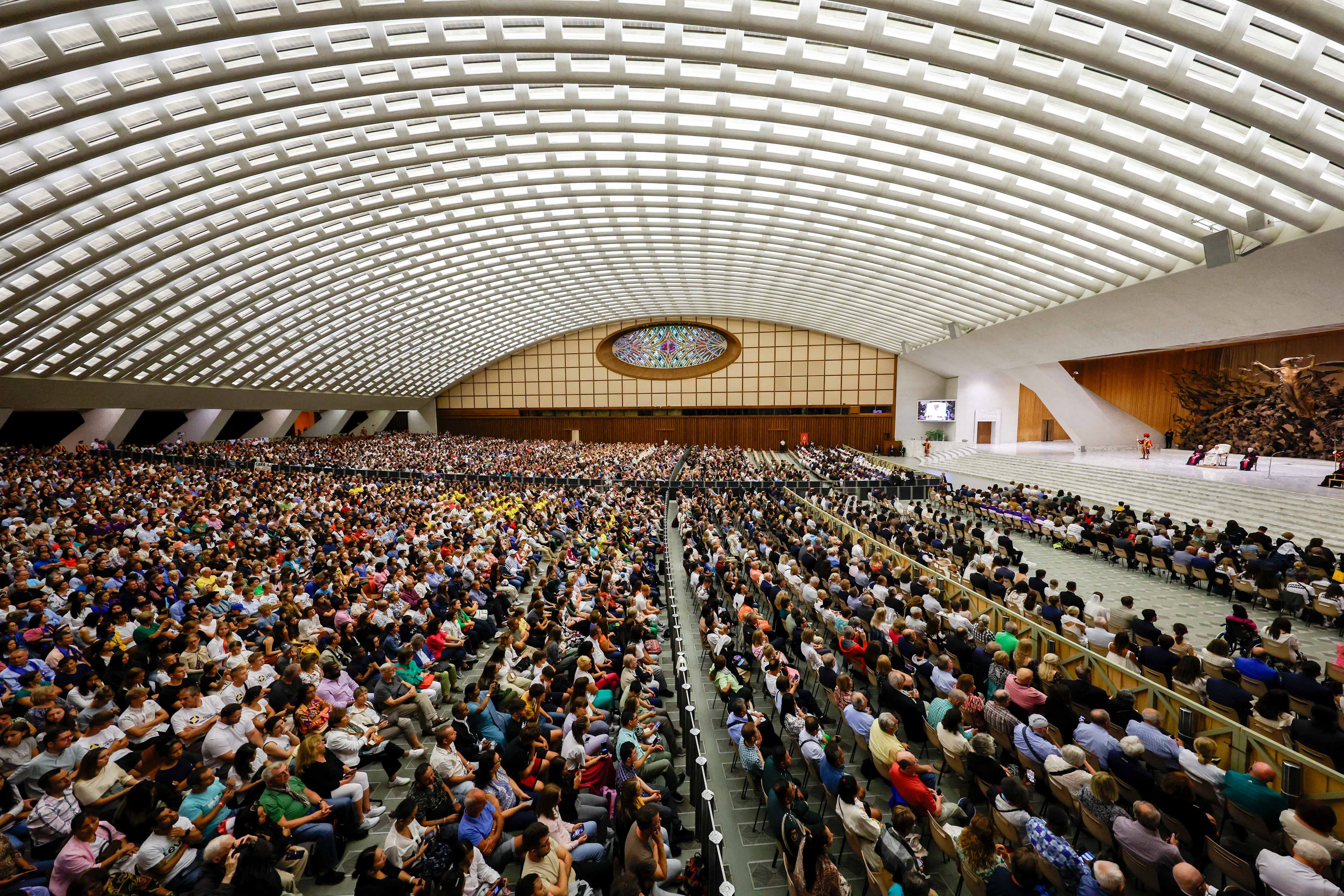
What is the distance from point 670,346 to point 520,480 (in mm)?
26643

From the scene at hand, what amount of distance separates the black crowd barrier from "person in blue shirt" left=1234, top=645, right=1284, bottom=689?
6.03 m

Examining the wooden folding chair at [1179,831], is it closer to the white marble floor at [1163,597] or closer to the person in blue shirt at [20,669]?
the white marble floor at [1163,597]

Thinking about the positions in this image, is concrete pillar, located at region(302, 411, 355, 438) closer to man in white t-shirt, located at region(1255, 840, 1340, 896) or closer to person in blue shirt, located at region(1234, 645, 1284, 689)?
person in blue shirt, located at region(1234, 645, 1284, 689)

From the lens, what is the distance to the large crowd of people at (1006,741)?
12.4 ft

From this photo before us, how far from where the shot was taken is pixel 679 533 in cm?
1848

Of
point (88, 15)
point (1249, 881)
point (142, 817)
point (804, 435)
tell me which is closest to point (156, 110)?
point (88, 15)

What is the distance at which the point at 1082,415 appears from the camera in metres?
28.6

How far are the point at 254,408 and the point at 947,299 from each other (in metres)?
40.9

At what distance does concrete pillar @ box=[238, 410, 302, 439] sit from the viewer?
41250mm

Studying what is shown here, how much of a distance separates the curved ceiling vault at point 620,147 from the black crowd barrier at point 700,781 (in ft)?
33.6

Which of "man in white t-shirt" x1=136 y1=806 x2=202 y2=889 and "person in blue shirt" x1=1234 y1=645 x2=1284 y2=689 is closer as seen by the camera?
"man in white t-shirt" x1=136 y1=806 x2=202 y2=889

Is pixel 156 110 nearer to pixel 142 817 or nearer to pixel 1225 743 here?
pixel 142 817

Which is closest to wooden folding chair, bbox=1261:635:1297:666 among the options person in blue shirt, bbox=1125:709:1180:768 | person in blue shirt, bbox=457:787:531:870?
person in blue shirt, bbox=1125:709:1180:768

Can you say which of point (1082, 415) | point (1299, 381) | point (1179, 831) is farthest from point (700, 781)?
point (1082, 415)
